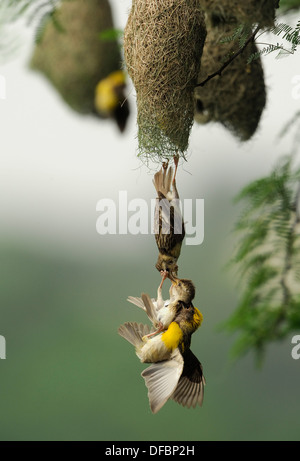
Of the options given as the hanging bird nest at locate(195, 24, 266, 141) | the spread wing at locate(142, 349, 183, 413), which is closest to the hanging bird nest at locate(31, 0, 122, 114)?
the hanging bird nest at locate(195, 24, 266, 141)

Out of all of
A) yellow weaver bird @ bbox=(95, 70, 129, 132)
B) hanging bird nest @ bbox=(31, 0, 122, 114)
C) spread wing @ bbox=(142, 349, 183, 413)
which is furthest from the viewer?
yellow weaver bird @ bbox=(95, 70, 129, 132)

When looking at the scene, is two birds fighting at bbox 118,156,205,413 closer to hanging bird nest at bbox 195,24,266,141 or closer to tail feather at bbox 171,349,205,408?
tail feather at bbox 171,349,205,408

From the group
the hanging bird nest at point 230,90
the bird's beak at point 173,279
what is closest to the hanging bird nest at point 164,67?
the bird's beak at point 173,279

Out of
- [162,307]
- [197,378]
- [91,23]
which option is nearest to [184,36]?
[162,307]

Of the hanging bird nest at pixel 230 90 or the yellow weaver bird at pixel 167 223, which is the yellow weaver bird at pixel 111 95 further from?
the yellow weaver bird at pixel 167 223

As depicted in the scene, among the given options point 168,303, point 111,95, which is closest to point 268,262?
point 168,303

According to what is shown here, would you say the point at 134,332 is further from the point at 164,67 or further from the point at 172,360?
the point at 164,67
